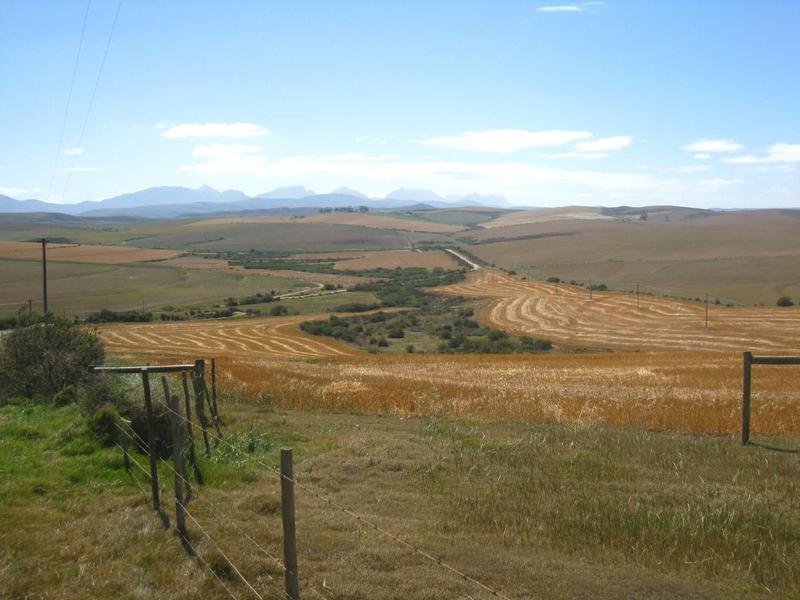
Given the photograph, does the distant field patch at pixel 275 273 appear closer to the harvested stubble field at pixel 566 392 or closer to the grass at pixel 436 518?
the harvested stubble field at pixel 566 392

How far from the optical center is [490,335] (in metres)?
62.7

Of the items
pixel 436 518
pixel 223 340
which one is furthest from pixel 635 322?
pixel 436 518

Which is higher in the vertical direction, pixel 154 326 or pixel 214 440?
pixel 214 440

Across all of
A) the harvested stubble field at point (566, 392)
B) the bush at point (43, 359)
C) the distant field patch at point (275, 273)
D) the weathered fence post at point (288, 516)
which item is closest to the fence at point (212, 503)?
the weathered fence post at point (288, 516)

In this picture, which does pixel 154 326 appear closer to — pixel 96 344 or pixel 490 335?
pixel 490 335

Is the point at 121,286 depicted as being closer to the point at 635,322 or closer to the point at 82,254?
the point at 82,254

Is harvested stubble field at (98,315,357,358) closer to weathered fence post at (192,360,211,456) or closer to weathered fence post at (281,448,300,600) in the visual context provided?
weathered fence post at (192,360,211,456)

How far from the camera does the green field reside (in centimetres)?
8944

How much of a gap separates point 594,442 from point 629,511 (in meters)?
3.74

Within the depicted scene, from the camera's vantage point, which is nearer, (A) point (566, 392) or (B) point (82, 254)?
(A) point (566, 392)

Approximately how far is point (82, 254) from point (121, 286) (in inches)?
1888

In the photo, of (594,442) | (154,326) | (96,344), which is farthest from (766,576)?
(154,326)

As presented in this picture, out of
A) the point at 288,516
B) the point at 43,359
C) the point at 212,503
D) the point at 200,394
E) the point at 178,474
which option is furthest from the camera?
the point at 43,359

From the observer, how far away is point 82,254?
A: 488 ft
